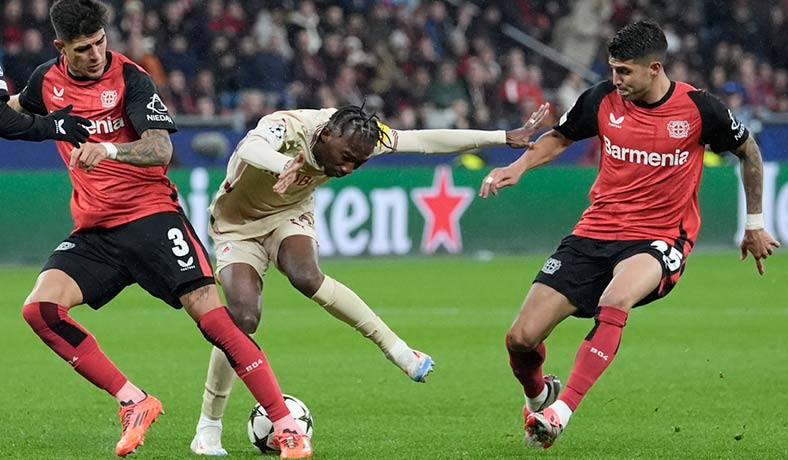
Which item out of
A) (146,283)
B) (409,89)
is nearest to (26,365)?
(146,283)

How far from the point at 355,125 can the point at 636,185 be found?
1624 millimetres

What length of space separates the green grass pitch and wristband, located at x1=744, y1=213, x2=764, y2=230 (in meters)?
1.10

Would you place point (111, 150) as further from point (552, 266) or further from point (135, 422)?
point (552, 266)

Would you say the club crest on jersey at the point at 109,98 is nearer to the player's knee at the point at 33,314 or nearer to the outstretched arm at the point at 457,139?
the player's knee at the point at 33,314

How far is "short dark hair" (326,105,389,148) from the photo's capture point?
281 inches

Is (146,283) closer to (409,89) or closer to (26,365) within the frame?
(26,365)

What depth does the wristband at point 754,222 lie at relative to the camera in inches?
308

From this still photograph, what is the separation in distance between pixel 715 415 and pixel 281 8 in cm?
1546

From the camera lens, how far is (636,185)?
7.79m

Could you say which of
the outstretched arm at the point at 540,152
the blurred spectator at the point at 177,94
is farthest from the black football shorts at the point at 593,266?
the blurred spectator at the point at 177,94

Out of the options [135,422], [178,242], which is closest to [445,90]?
[178,242]

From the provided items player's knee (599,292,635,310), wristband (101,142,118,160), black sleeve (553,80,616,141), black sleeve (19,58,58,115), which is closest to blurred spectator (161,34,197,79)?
black sleeve (19,58,58,115)

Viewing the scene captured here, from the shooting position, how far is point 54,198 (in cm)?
1817

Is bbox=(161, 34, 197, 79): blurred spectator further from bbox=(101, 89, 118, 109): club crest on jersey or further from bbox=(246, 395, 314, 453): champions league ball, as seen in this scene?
bbox=(246, 395, 314, 453): champions league ball
